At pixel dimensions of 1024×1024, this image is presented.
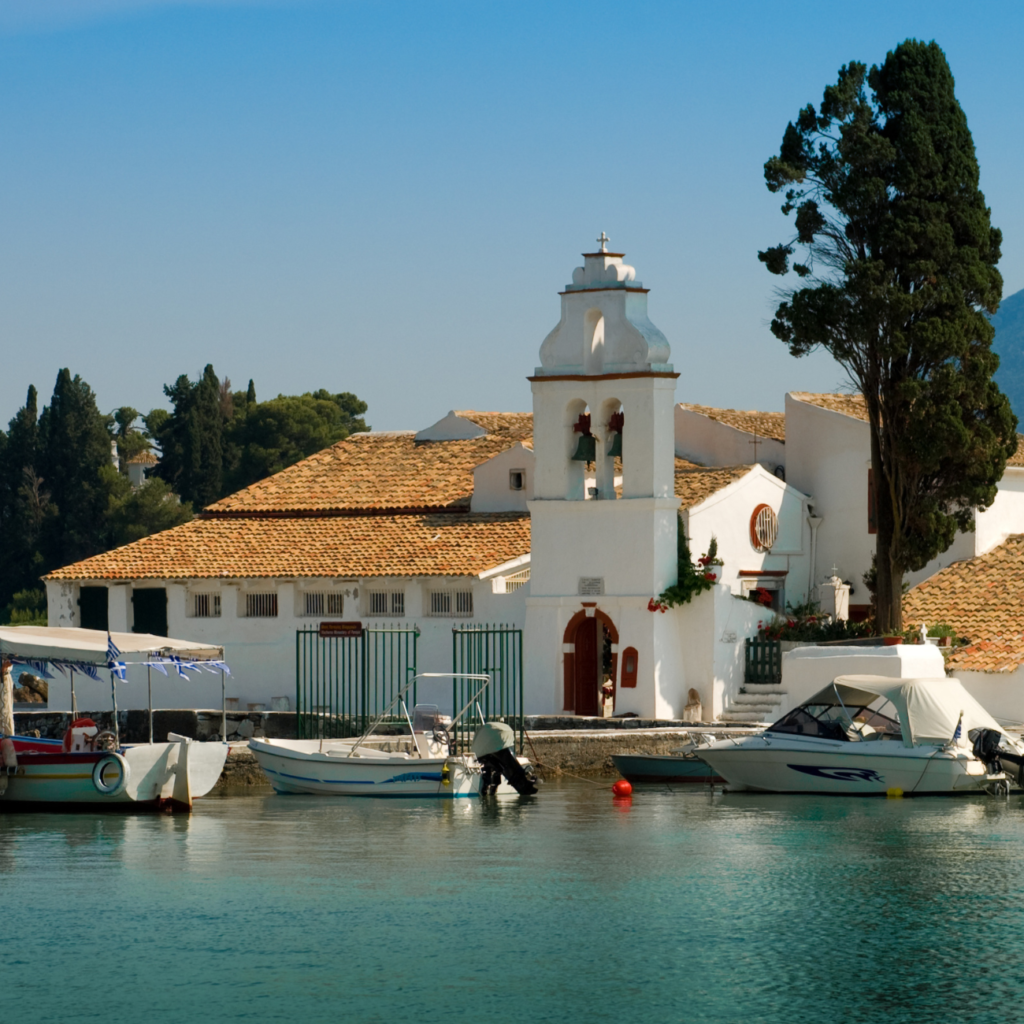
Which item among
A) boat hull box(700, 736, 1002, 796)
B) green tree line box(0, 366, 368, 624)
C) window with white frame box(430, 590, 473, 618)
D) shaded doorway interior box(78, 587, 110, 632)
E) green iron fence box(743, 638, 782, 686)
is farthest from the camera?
green tree line box(0, 366, 368, 624)

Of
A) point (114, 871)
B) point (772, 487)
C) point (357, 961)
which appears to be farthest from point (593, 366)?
point (357, 961)

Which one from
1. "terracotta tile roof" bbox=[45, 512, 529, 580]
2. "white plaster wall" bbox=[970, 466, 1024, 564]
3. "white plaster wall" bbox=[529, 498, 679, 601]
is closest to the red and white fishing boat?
"white plaster wall" bbox=[529, 498, 679, 601]

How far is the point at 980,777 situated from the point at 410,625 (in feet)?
40.0

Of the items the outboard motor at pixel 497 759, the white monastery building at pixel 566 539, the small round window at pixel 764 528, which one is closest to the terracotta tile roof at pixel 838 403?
the white monastery building at pixel 566 539

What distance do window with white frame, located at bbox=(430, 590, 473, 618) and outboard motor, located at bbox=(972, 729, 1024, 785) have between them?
11.1 m

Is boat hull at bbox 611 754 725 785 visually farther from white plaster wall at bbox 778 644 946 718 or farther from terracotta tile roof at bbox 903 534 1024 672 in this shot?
terracotta tile roof at bbox 903 534 1024 672

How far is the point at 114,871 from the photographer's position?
74.7 ft

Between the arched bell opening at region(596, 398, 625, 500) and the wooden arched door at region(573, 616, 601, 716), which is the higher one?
the arched bell opening at region(596, 398, 625, 500)

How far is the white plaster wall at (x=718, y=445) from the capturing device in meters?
42.6

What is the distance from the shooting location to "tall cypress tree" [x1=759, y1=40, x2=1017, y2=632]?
35.9 m

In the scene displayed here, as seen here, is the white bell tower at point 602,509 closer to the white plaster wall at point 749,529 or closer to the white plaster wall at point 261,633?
the white plaster wall at point 749,529

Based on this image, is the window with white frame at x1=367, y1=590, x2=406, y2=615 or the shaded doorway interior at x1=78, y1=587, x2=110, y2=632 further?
the shaded doorway interior at x1=78, y1=587, x2=110, y2=632

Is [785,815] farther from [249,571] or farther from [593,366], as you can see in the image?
[249,571]

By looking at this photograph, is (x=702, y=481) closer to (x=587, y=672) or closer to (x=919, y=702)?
(x=587, y=672)
